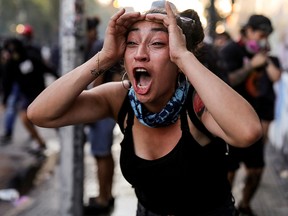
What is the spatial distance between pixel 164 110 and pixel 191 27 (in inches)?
16.2

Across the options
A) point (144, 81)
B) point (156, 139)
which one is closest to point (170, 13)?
point (144, 81)

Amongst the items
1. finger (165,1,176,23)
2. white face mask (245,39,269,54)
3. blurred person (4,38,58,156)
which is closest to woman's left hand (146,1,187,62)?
finger (165,1,176,23)

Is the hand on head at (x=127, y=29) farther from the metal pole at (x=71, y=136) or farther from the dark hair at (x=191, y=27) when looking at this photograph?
the metal pole at (x=71, y=136)

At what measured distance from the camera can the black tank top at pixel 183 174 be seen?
2494mm

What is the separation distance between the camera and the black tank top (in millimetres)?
2494

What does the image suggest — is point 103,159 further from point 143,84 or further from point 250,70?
point 143,84

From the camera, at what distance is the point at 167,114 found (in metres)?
2.56

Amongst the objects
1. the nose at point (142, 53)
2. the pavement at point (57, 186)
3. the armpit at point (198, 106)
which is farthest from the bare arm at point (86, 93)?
the pavement at point (57, 186)

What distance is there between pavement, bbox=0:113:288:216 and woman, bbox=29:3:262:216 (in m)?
3.08

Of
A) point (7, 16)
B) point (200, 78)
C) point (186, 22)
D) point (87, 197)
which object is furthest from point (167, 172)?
point (7, 16)

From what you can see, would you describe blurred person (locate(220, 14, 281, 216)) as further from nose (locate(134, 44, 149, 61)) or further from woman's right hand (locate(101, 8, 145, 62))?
nose (locate(134, 44, 149, 61))

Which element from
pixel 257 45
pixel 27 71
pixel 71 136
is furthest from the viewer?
pixel 27 71

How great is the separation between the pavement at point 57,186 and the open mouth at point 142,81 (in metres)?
3.33

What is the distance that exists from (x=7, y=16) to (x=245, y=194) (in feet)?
193
